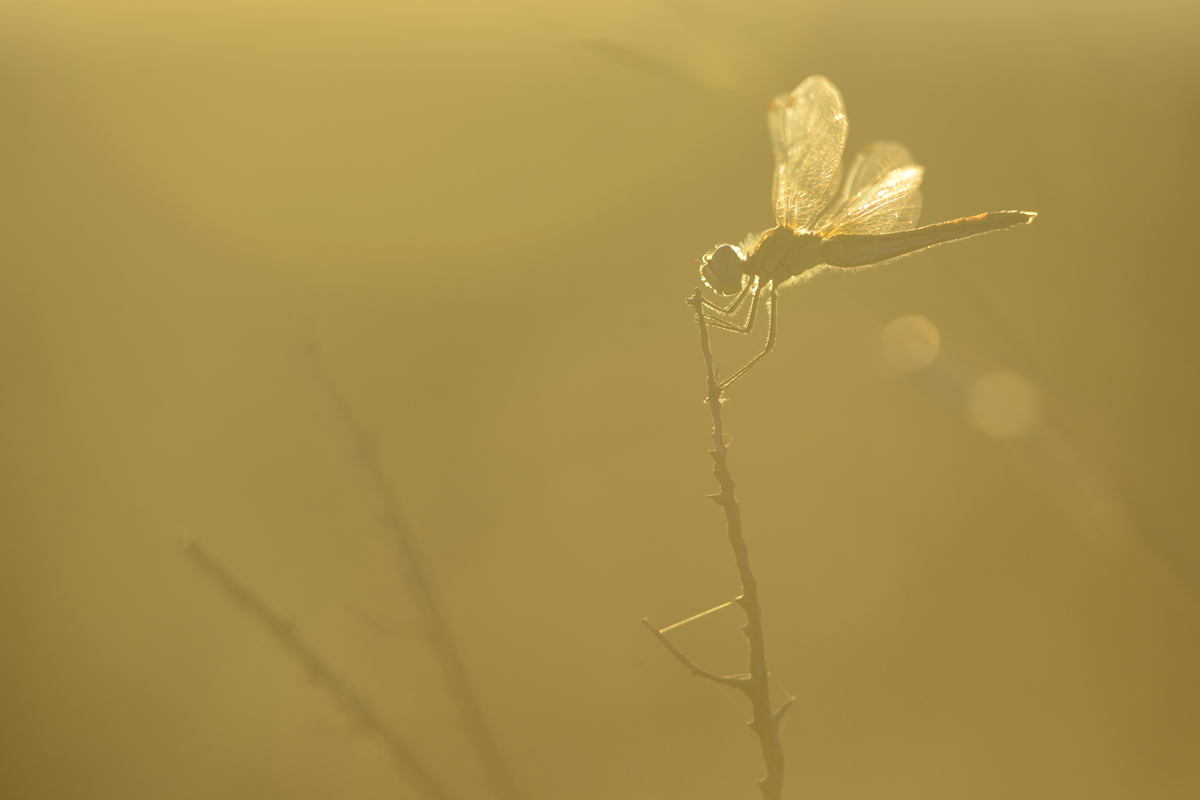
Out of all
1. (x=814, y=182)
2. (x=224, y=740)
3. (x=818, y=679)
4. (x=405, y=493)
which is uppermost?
(x=814, y=182)

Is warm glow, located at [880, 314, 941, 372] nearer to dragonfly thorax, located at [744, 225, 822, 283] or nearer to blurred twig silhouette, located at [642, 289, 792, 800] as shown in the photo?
dragonfly thorax, located at [744, 225, 822, 283]

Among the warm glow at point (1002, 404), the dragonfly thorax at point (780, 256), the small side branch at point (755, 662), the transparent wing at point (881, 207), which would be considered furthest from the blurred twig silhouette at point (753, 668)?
the warm glow at point (1002, 404)

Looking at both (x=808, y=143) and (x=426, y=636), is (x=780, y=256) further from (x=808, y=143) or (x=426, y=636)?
(x=426, y=636)

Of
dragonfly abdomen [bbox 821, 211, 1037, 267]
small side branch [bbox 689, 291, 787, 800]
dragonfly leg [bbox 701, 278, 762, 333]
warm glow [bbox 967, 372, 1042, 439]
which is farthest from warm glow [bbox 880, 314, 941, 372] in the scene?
small side branch [bbox 689, 291, 787, 800]

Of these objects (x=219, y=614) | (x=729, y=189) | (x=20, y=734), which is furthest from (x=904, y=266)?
(x=20, y=734)

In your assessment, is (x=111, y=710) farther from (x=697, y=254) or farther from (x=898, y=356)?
(x=898, y=356)

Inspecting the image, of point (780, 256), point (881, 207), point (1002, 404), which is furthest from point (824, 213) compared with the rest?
point (1002, 404)

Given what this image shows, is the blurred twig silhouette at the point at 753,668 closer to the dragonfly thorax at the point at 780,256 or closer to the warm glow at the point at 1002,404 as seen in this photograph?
the dragonfly thorax at the point at 780,256
